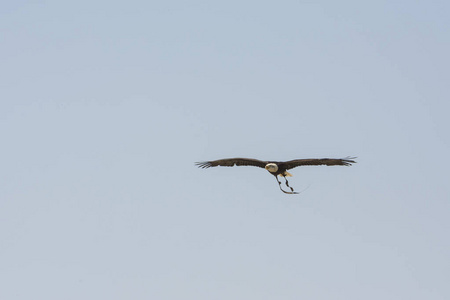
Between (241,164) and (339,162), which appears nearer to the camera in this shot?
(339,162)

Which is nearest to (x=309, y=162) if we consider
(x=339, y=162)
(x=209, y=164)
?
(x=339, y=162)

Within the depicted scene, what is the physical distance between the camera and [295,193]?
220 feet

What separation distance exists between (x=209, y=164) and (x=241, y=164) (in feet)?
7.51

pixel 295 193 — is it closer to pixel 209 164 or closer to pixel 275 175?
pixel 275 175

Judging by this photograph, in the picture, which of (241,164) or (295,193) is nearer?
(295,193)

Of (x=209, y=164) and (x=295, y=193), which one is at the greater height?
(x=209, y=164)

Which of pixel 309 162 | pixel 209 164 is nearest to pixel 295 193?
pixel 309 162

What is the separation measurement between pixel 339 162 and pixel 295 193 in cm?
352

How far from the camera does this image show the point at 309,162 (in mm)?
69688

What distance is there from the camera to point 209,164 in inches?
2911

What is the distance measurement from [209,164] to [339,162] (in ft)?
33.2

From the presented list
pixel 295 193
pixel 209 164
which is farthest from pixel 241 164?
pixel 295 193

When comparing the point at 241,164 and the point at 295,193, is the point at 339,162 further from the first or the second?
the point at 241,164

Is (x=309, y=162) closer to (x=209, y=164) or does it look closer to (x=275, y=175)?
(x=275, y=175)
